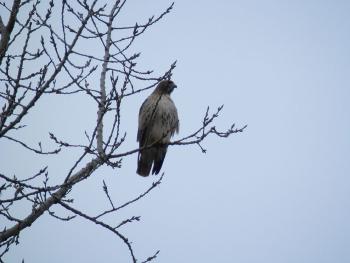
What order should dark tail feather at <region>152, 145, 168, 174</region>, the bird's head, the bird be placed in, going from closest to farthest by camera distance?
1. the bird
2. dark tail feather at <region>152, 145, 168, 174</region>
3. the bird's head

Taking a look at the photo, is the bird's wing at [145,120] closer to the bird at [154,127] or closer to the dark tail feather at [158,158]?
the bird at [154,127]

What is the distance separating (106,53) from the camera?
4215 millimetres

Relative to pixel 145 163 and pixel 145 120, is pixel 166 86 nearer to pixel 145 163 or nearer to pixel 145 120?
pixel 145 120

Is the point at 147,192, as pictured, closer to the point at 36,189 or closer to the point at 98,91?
the point at 36,189

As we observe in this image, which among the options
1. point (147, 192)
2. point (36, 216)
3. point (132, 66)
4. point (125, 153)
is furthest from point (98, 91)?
point (36, 216)

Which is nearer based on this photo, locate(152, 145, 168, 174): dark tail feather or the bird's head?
locate(152, 145, 168, 174): dark tail feather

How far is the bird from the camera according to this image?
6.35m

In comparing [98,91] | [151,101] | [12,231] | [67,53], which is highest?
[151,101]

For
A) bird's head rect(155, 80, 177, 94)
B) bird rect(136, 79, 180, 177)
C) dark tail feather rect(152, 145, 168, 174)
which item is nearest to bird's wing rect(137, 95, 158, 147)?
bird rect(136, 79, 180, 177)

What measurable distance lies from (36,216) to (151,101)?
3915 mm

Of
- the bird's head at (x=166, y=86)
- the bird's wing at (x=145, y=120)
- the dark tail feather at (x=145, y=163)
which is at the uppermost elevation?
the bird's head at (x=166, y=86)

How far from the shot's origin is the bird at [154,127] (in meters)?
6.35

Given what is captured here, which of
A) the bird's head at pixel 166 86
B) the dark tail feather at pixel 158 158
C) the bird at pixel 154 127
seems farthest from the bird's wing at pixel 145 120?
the dark tail feather at pixel 158 158

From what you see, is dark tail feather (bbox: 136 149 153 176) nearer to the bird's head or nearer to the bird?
the bird
